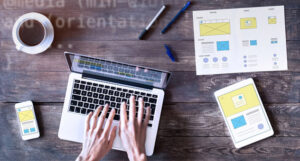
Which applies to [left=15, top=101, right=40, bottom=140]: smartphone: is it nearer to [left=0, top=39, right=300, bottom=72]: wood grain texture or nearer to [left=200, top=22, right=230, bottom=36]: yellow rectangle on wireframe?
[left=0, top=39, right=300, bottom=72]: wood grain texture

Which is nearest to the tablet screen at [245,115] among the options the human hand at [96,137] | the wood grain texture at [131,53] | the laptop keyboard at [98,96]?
the wood grain texture at [131,53]

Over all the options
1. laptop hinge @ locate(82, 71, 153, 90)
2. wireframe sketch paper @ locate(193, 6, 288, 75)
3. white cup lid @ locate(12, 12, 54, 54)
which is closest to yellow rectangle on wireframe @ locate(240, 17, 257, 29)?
wireframe sketch paper @ locate(193, 6, 288, 75)

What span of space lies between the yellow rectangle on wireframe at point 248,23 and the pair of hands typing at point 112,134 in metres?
0.48

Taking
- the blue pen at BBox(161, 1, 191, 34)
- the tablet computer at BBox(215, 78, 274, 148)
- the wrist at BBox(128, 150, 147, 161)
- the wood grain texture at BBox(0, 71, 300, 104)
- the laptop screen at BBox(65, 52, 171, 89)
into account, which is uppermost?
the blue pen at BBox(161, 1, 191, 34)

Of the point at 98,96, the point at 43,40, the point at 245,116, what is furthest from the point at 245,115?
the point at 43,40

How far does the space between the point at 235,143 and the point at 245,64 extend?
300 millimetres

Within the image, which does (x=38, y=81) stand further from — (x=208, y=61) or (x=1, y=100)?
(x=208, y=61)

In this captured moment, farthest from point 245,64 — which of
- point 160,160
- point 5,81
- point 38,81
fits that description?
point 5,81

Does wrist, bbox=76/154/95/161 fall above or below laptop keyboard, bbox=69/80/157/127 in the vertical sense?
below

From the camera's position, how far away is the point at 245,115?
113cm

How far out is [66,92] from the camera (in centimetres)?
111

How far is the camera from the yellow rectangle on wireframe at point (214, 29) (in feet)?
3.74

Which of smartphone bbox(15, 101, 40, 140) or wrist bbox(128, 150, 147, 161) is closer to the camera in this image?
wrist bbox(128, 150, 147, 161)

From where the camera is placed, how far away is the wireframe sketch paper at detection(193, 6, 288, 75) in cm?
113
